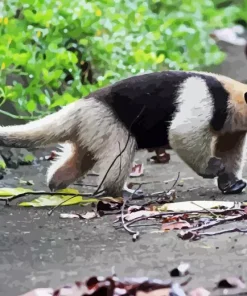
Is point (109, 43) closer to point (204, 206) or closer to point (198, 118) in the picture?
point (198, 118)

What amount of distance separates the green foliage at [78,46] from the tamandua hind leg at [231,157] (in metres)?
0.99

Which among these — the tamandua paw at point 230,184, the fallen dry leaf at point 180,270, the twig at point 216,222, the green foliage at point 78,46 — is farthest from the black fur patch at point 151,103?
the fallen dry leaf at point 180,270

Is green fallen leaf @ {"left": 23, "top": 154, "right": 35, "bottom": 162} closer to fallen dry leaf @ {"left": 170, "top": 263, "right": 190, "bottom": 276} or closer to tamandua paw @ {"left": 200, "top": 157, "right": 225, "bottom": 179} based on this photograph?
tamandua paw @ {"left": 200, "top": 157, "right": 225, "bottom": 179}

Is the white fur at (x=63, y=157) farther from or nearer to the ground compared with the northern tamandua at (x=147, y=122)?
→ nearer to the ground

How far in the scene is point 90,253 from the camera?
1654 millimetres

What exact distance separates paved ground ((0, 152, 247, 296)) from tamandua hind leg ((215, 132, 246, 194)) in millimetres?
640

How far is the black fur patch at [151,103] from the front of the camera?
95.3 inches

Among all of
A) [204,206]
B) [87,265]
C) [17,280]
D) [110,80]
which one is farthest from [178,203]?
[110,80]

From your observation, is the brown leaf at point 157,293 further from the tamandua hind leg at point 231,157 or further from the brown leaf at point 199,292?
the tamandua hind leg at point 231,157

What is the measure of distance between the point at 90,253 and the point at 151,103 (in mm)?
891

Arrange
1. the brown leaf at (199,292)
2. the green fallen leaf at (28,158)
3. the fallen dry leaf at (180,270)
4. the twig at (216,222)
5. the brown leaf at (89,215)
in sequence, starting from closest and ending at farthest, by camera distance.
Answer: the brown leaf at (199,292) → the fallen dry leaf at (180,270) → the twig at (216,222) → the brown leaf at (89,215) → the green fallen leaf at (28,158)

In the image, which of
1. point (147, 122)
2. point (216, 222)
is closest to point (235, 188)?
point (147, 122)

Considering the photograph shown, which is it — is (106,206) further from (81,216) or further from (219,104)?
(219,104)

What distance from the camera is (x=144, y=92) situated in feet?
7.97
